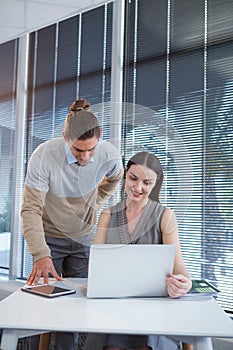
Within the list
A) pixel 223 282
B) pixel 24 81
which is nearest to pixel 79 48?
pixel 24 81

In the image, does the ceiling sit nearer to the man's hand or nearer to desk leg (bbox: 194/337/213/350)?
the man's hand

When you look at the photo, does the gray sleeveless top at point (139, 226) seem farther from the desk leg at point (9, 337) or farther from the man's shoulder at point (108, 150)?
the desk leg at point (9, 337)

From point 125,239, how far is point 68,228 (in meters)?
0.35

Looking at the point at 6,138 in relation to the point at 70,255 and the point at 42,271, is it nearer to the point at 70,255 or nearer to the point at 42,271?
the point at 70,255

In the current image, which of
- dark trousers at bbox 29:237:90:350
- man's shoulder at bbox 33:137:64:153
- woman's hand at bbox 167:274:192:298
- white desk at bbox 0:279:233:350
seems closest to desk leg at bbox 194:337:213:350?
white desk at bbox 0:279:233:350

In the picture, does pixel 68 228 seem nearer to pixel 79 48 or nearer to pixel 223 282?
pixel 223 282

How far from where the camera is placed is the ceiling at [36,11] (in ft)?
8.00

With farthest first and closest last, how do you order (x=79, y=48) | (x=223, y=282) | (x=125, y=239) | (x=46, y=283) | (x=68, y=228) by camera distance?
(x=79, y=48)
(x=223, y=282)
(x=68, y=228)
(x=46, y=283)
(x=125, y=239)

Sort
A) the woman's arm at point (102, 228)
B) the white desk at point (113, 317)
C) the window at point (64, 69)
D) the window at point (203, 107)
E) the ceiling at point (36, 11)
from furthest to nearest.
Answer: the window at point (64, 69)
the ceiling at point (36, 11)
the window at point (203, 107)
the woman's arm at point (102, 228)
the white desk at point (113, 317)

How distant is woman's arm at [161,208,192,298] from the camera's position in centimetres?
123

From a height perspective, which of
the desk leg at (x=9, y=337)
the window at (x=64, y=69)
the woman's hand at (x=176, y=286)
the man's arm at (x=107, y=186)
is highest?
the window at (x=64, y=69)

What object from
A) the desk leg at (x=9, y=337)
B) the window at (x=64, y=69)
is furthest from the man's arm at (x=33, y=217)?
the window at (x=64, y=69)

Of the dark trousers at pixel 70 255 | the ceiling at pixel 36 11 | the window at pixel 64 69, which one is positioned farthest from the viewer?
the window at pixel 64 69

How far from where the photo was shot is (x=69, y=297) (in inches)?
49.4
